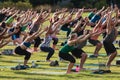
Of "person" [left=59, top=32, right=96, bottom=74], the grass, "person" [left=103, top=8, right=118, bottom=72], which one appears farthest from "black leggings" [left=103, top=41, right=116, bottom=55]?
"person" [left=59, top=32, right=96, bottom=74]

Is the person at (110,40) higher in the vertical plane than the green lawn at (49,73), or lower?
higher

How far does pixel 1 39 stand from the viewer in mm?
17906

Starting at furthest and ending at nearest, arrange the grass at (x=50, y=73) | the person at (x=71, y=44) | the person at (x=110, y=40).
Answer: the person at (x=110, y=40), the person at (x=71, y=44), the grass at (x=50, y=73)

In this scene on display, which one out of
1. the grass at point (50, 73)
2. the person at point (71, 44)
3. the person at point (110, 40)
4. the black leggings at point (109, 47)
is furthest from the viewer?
the black leggings at point (109, 47)

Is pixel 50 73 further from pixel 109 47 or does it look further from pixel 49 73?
pixel 109 47

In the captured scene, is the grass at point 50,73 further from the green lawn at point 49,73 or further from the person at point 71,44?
the person at point 71,44

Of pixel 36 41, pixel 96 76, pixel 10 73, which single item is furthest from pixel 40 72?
pixel 36 41

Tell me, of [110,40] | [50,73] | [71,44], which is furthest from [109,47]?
[50,73]

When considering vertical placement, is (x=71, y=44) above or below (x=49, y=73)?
above

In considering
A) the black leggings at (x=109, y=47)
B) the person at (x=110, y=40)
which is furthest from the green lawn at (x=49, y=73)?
the black leggings at (x=109, y=47)

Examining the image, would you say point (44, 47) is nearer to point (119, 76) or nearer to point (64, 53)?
point (64, 53)

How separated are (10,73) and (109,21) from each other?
13.7 feet

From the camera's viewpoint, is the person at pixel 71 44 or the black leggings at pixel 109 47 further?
the black leggings at pixel 109 47

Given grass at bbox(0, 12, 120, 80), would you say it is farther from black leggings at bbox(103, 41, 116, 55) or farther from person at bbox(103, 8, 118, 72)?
black leggings at bbox(103, 41, 116, 55)
